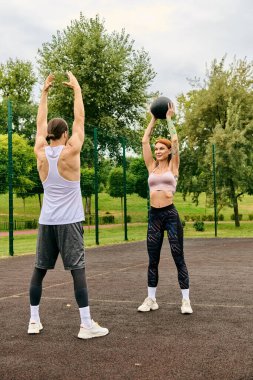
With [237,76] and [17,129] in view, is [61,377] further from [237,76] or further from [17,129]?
[17,129]

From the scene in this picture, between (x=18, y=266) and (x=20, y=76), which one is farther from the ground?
(x=20, y=76)

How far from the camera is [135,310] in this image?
18.7ft

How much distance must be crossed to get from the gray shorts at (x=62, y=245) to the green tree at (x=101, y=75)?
1183 inches

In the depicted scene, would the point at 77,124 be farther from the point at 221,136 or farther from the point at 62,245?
the point at 221,136

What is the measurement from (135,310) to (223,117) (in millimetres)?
26138

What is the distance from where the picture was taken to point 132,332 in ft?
15.5

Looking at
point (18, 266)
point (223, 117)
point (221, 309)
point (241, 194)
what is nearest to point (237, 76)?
point (223, 117)

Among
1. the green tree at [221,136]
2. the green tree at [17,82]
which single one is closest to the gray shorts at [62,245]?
the green tree at [221,136]

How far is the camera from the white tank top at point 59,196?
4.39 m

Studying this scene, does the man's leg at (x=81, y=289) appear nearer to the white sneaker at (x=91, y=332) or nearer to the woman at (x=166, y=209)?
the white sneaker at (x=91, y=332)

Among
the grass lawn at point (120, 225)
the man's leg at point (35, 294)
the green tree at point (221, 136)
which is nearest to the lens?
the man's leg at point (35, 294)

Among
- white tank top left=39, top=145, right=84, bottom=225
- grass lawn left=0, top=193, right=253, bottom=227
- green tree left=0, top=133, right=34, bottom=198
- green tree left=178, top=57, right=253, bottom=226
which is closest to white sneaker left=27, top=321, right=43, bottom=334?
white tank top left=39, top=145, right=84, bottom=225

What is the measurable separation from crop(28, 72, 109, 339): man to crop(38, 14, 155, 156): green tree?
30.0 meters

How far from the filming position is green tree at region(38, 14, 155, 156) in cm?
3528
